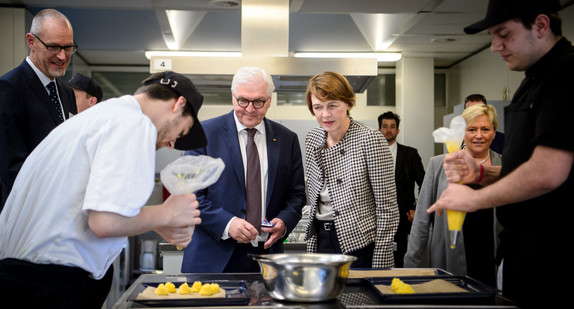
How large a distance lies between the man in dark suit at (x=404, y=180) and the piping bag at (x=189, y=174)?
3412 mm

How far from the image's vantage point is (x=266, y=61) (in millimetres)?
3703

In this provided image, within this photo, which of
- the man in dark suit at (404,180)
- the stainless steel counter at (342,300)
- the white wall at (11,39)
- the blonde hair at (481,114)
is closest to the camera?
the stainless steel counter at (342,300)

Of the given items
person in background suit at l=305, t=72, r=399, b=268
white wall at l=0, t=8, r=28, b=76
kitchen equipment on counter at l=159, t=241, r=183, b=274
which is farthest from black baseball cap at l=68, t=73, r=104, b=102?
white wall at l=0, t=8, r=28, b=76

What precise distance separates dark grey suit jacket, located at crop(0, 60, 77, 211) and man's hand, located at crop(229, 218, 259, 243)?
3.05 feet

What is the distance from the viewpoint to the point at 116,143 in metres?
1.44

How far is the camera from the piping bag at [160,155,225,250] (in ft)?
5.40

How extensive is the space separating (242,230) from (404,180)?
10.4 feet

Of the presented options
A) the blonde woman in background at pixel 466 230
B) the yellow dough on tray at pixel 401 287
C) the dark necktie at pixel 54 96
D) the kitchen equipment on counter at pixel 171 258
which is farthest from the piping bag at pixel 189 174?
the kitchen equipment on counter at pixel 171 258

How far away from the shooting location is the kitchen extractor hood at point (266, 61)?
12.1ft

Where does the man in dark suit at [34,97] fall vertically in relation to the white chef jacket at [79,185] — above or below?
above

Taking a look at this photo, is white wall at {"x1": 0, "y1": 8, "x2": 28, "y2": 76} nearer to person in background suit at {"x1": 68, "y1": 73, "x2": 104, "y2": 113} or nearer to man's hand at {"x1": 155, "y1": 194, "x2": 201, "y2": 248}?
person in background suit at {"x1": 68, "y1": 73, "x2": 104, "y2": 113}

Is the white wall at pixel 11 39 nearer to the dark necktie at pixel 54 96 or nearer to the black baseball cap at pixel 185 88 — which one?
the dark necktie at pixel 54 96

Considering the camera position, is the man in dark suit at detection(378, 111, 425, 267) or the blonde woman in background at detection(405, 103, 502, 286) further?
the man in dark suit at detection(378, 111, 425, 267)

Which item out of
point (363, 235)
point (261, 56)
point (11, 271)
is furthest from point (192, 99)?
point (261, 56)
